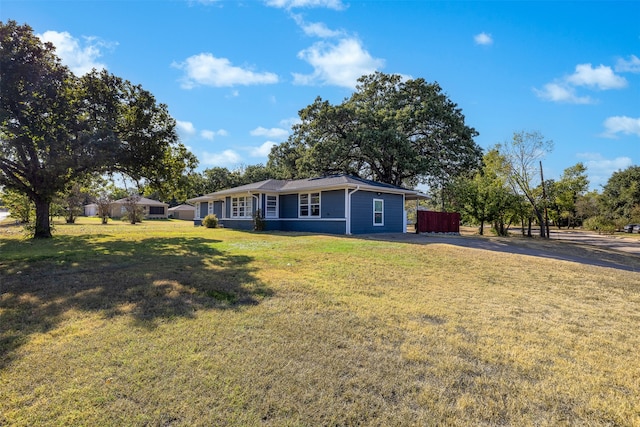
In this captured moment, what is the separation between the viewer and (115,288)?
5.52 metres

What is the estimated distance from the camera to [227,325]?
4.03m

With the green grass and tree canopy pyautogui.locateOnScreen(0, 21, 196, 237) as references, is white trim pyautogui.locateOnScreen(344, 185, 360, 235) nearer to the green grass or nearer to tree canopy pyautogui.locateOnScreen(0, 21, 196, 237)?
tree canopy pyautogui.locateOnScreen(0, 21, 196, 237)

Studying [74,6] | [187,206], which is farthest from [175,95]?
[187,206]

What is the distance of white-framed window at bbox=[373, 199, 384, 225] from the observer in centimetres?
1839

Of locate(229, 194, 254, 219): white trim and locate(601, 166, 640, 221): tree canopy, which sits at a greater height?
locate(601, 166, 640, 221): tree canopy

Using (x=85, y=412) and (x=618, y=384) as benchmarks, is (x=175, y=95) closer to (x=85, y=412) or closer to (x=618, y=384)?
(x=85, y=412)

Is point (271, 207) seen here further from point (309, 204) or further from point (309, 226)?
point (309, 226)

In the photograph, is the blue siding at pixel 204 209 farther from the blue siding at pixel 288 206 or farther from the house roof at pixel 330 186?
the blue siding at pixel 288 206

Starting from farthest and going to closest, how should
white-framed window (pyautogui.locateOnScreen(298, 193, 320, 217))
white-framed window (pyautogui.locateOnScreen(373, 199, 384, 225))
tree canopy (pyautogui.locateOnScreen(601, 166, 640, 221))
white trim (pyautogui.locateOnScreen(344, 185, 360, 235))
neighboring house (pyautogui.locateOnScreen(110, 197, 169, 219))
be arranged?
neighboring house (pyautogui.locateOnScreen(110, 197, 169, 219))
tree canopy (pyautogui.locateOnScreen(601, 166, 640, 221))
white-framed window (pyautogui.locateOnScreen(298, 193, 320, 217))
white-framed window (pyautogui.locateOnScreen(373, 199, 384, 225))
white trim (pyautogui.locateOnScreen(344, 185, 360, 235))

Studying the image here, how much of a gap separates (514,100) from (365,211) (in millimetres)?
8921

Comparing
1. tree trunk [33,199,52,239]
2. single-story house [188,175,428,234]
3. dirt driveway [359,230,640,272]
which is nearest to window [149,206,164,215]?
single-story house [188,175,428,234]

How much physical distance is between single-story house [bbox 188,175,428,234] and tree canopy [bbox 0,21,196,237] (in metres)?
6.27

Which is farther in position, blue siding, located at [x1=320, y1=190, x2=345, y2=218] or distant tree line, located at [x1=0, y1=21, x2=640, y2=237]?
blue siding, located at [x1=320, y1=190, x2=345, y2=218]

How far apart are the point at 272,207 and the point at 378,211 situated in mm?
6822
